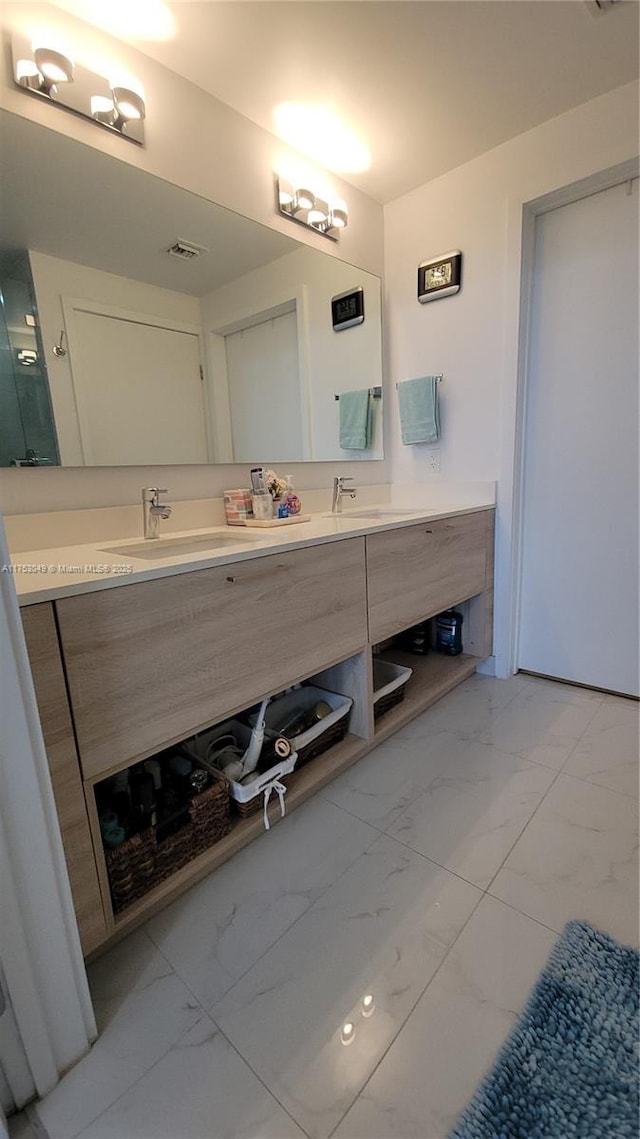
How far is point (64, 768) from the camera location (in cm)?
82

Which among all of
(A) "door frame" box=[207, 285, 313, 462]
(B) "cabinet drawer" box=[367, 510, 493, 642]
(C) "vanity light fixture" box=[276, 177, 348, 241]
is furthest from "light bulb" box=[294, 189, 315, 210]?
(B) "cabinet drawer" box=[367, 510, 493, 642]

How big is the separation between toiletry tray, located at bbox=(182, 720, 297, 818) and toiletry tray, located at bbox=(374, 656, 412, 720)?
0.44 metres

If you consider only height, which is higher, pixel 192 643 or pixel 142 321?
pixel 142 321

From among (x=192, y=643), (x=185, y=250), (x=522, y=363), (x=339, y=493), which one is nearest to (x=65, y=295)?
(x=185, y=250)

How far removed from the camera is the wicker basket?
983 mm

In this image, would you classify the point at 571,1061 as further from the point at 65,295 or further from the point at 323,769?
the point at 65,295

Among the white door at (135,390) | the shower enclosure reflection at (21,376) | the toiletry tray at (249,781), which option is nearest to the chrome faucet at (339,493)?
the white door at (135,390)

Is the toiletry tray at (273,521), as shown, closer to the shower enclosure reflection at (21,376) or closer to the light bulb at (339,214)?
the shower enclosure reflection at (21,376)

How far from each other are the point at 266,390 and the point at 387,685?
47.4 inches

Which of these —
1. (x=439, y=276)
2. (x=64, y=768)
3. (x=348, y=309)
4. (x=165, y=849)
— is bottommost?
(x=165, y=849)

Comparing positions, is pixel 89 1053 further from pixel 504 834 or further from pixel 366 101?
pixel 366 101

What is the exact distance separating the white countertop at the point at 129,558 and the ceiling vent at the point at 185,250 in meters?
0.86

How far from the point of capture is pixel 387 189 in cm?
202

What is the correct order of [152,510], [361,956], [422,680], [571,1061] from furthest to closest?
[422,680] < [152,510] < [361,956] < [571,1061]
